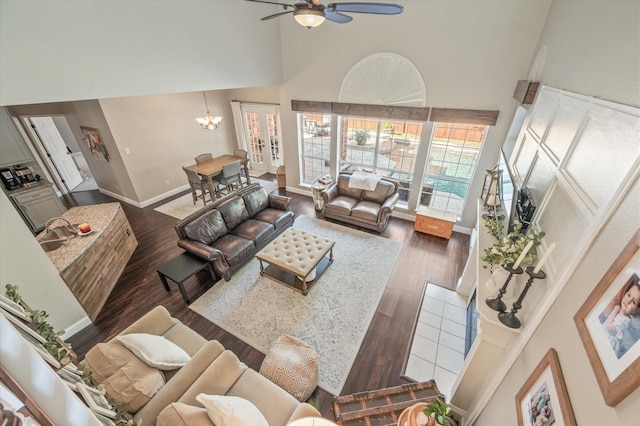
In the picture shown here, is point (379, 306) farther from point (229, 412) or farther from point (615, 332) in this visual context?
point (615, 332)

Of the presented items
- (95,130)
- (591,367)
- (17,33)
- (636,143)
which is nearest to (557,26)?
(636,143)

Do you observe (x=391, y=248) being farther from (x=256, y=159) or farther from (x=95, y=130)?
(x=95, y=130)


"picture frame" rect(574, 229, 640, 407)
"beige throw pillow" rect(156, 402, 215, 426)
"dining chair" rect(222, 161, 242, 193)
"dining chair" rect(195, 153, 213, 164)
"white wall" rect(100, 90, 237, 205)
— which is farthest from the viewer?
"dining chair" rect(195, 153, 213, 164)

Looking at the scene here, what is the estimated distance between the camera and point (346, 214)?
16.7ft

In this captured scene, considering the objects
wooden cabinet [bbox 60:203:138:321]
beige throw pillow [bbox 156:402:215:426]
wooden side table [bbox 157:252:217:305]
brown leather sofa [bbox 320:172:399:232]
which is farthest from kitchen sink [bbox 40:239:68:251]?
brown leather sofa [bbox 320:172:399:232]

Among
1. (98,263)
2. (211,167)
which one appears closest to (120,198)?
(211,167)

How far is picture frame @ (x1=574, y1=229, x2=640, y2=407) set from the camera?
74cm

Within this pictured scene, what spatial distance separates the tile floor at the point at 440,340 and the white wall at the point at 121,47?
459 centimetres

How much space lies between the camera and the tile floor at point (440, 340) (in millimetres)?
2664

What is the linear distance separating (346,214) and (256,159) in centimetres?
437

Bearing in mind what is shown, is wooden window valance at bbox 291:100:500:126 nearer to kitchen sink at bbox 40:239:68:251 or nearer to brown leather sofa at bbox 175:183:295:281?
brown leather sofa at bbox 175:183:295:281

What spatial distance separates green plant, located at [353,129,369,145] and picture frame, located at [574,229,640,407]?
4.76m

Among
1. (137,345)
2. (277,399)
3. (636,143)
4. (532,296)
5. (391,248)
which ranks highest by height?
(636,143)

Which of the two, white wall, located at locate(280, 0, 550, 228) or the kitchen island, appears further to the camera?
white wall, located at locate(280, 0, 550, 228)
